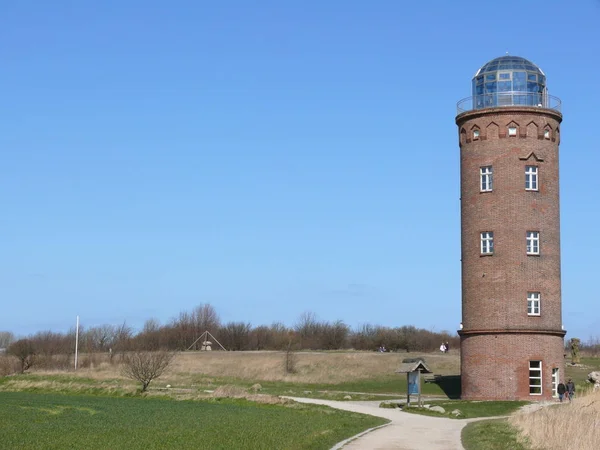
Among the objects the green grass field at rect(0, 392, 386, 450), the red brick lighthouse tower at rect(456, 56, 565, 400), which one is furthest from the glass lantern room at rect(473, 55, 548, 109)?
the green grass field at rect(0, 392, 386, 450)

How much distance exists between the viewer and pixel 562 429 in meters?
26.1

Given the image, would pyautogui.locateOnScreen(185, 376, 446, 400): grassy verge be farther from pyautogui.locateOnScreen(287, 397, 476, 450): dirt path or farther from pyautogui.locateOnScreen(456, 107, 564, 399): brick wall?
pyautogui.locateOnScreen(287, 397, 476, 450): dirt path

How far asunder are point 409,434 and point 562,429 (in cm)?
485

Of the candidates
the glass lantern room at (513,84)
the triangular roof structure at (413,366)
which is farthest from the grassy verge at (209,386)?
the glass lantern room at (513,84)

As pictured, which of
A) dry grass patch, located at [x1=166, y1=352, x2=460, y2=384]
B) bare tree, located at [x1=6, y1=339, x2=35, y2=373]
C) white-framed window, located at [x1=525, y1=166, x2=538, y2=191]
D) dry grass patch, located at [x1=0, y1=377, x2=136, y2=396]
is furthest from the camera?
bare tree, located at [x1=6, y1=339, x2=35, y2=373]

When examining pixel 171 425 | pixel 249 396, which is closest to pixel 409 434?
pixel 171 425

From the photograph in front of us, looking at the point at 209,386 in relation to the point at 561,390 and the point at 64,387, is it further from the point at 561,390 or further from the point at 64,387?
the point at 561,390

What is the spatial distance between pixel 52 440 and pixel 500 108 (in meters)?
32.0

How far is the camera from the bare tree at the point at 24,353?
269ft

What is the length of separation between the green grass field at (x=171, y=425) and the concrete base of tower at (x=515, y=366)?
476 inches

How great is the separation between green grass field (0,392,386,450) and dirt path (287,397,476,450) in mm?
834

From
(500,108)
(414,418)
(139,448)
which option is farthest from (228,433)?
(500,108)

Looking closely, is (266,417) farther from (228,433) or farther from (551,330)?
(551,330)

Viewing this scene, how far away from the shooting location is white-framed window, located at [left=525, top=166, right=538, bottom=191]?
159 ft
